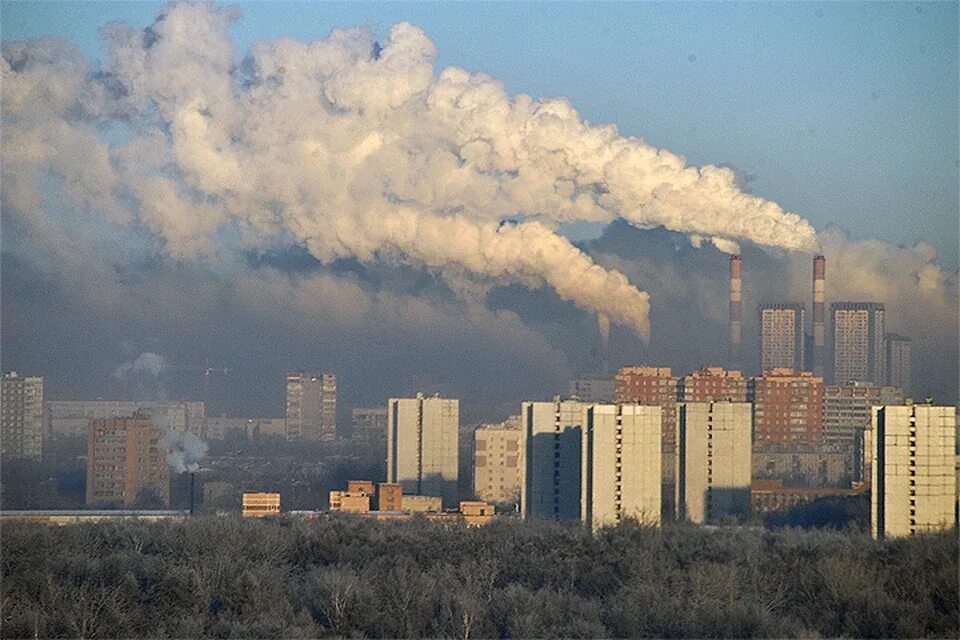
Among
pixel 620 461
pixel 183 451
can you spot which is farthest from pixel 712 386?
pixel 183 451

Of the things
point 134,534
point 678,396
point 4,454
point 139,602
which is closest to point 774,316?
point 678,396

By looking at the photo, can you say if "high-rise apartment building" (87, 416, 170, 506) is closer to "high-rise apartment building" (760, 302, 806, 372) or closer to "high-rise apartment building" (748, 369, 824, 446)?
"high-rise apartment building" (748, 369, 824, 446)

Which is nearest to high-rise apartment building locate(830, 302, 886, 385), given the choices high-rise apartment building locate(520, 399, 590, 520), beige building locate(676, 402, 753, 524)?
beige building locate(676, 402, 753, 524)

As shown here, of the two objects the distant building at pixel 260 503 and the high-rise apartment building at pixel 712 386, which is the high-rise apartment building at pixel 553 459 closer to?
the distant building at pixel 260 503

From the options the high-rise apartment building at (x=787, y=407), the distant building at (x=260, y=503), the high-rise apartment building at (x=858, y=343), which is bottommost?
the distant building at (x=260, y=503)

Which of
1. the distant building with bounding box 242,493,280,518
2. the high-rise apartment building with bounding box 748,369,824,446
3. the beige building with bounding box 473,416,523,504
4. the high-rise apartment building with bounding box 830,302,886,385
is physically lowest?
the distant building with bounding box 242,493,280,518

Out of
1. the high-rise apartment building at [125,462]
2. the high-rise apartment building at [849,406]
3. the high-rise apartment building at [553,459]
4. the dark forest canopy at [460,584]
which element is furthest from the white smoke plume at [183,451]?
the high-rise apartment building at [849,406]
